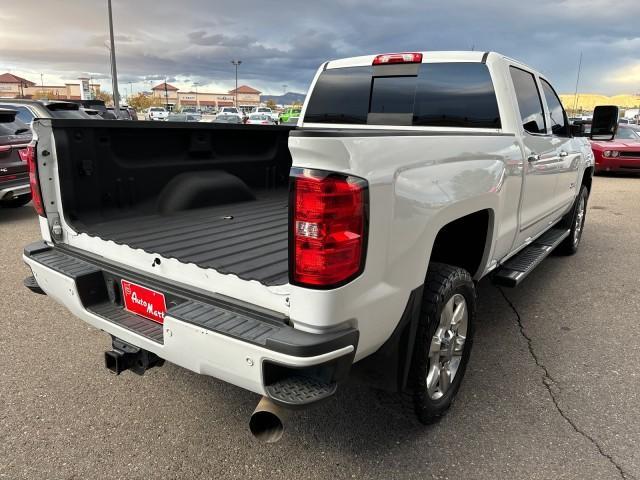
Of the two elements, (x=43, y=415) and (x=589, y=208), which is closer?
(x=43, y=415)

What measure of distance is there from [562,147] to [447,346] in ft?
9.34

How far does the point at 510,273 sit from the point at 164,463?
262 cm

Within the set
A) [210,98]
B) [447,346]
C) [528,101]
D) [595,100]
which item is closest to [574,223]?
[528,101]

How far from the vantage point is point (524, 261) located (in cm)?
398

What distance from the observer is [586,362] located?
3477mm

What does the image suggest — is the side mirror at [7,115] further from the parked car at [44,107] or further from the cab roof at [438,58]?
the cab roof at [438,58]

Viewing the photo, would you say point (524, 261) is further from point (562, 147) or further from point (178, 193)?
point (178, 193)

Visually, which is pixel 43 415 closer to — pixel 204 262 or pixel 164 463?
pixel 164 463

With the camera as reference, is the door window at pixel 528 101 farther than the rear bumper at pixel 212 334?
Yes

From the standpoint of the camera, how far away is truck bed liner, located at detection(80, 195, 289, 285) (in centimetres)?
242

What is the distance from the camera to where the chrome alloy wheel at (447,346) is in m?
2.63

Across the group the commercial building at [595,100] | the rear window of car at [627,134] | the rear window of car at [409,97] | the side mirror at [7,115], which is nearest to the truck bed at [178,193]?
the rear window of car at [409,97]

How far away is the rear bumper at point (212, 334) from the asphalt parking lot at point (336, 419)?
62 cm

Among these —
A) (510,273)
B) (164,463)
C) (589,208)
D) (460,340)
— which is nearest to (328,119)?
(510,273)
